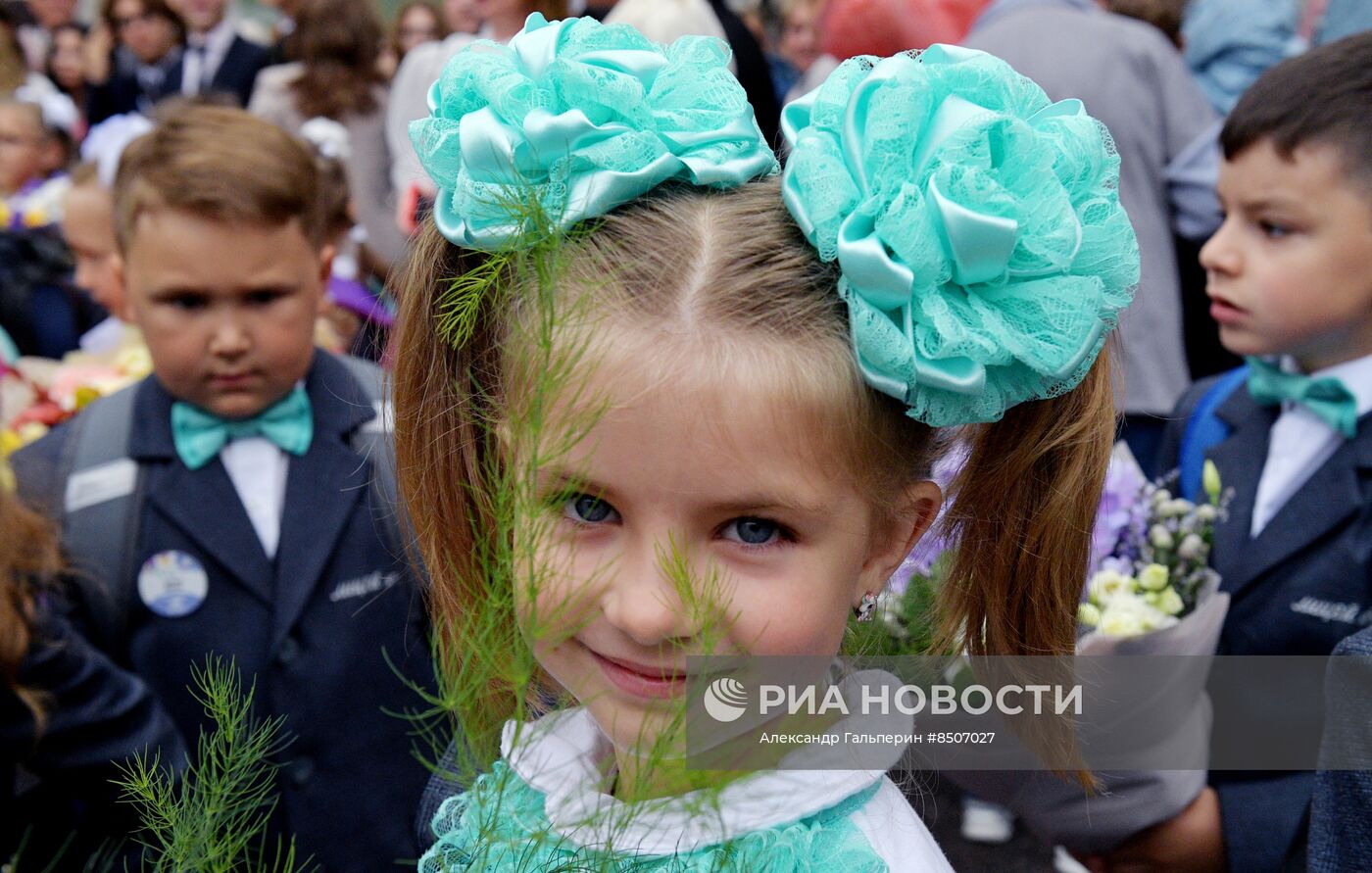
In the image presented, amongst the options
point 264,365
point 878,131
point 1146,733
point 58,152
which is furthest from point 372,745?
point 58,152

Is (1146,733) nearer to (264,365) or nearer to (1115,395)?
(1115,395)

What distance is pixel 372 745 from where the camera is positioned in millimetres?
2594

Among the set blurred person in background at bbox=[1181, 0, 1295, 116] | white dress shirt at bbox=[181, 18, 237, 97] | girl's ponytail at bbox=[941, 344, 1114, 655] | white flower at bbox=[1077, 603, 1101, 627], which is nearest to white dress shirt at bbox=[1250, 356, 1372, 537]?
white flower at bbox=[1077, 603, 1101, 627]

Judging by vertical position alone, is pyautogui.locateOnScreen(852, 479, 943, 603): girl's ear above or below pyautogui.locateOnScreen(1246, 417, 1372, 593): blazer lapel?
above

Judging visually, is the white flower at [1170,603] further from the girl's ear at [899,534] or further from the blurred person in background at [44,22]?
the blurred person in background at [44,22]

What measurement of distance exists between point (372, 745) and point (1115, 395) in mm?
1707

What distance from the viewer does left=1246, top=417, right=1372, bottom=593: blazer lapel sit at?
2.28 meters

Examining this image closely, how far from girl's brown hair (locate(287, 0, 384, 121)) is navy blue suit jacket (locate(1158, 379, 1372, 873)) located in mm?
4843

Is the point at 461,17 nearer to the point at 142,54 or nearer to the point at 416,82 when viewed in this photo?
the point at 142,54

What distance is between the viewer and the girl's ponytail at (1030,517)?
53.7 inches

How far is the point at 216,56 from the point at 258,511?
679 centimetres

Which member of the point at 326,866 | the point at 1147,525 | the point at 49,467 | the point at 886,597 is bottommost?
the point at 326,866

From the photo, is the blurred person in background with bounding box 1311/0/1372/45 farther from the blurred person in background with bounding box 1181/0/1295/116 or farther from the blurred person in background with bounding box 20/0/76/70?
the blurred person in background with bounding box 20/0/76/70

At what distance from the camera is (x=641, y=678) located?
121cm
